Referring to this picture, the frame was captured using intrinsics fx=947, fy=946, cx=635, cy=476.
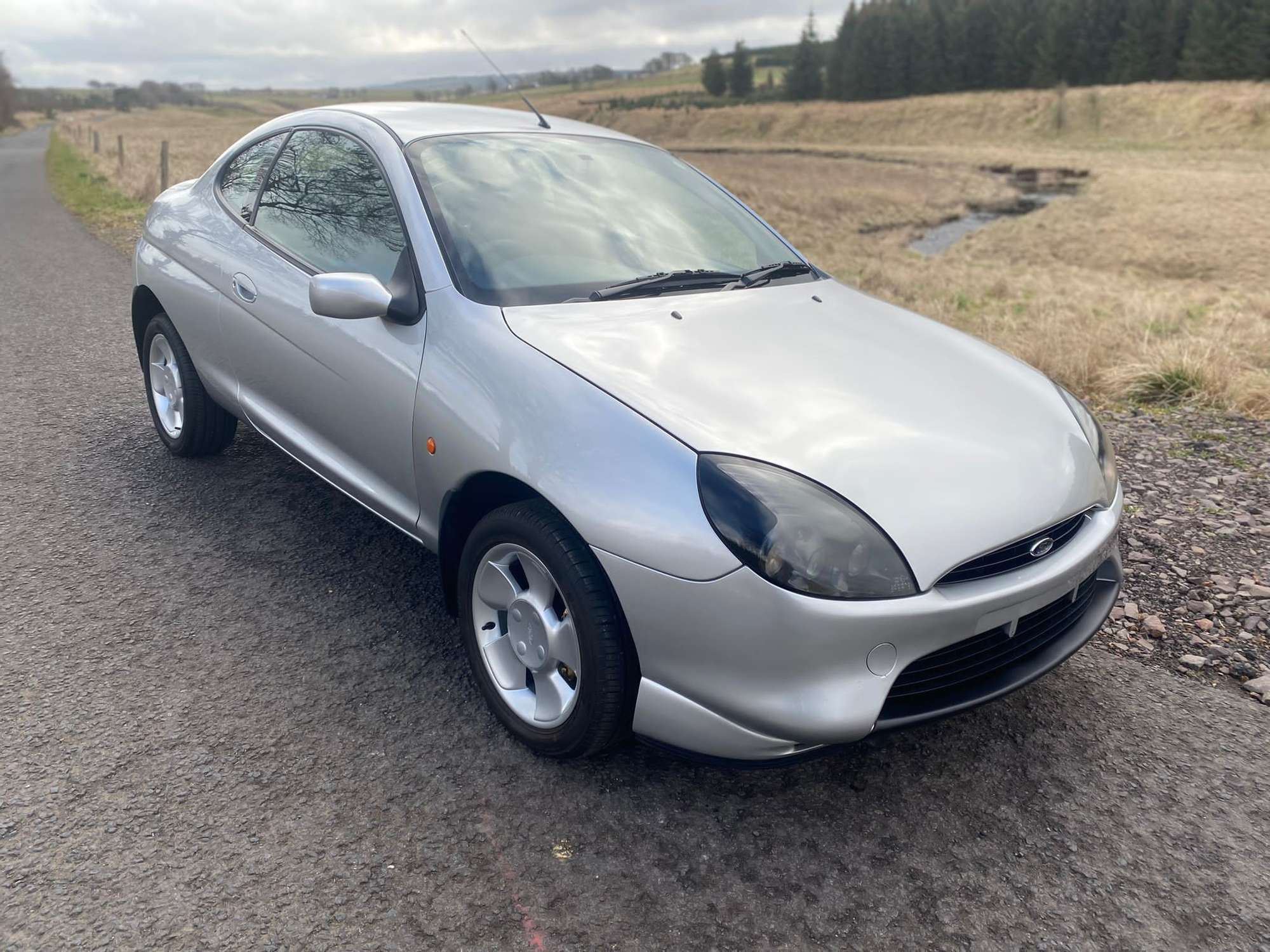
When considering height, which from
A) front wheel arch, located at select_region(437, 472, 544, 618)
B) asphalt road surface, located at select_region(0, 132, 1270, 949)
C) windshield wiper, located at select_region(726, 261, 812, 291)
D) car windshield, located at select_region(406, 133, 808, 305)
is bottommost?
asphalt road surface, located at select_region(0, 132, 1270, 949)

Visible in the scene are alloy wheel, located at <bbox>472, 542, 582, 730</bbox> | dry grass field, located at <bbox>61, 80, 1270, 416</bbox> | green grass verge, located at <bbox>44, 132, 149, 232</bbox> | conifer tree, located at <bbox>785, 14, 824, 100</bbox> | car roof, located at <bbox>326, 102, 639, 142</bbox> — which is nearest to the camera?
alloy wheel, located at <bbox>472, 542, 582, 730</bbox>

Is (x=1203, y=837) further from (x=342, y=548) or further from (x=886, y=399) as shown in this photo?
(x=342, y=548)

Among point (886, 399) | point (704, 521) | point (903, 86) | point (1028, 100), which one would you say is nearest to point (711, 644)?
point (704, 521)

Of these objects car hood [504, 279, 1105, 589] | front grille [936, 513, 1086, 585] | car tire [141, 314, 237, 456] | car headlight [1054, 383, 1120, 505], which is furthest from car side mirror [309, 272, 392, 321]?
car headlight [1054, 383, 1120, 505]

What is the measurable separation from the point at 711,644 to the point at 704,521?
268 millimetres

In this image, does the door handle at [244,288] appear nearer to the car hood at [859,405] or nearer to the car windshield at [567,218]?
the car windshield at [567,218]

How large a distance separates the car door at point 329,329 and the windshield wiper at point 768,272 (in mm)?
1061

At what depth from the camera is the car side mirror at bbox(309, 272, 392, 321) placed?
2693 mm

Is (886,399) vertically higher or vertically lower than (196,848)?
higher

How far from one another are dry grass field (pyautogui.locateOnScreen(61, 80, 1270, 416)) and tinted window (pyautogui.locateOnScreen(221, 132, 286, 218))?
217cm

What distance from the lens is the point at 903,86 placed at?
3364 inches

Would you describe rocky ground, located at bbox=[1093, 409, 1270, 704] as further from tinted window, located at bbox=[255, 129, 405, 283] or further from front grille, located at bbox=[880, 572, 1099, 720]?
tinted window, located at bbox=[255, 129, 405, 283]

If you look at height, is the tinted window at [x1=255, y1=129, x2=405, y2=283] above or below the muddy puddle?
above

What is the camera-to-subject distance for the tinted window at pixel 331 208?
3029mm
